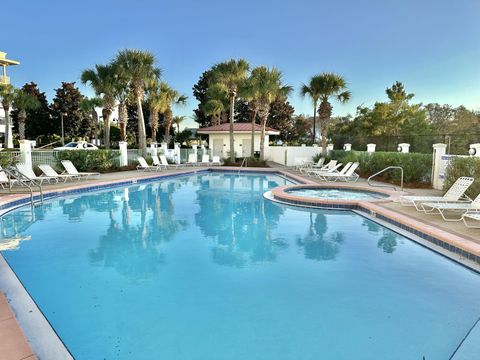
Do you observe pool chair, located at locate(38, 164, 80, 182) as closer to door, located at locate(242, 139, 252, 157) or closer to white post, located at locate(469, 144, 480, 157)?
white post, located at locate(469, 144, 480, 157)

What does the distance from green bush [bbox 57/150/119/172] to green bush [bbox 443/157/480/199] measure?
16.2m

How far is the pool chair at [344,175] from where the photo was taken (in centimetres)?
1501

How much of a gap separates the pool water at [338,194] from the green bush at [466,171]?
2.00 metres

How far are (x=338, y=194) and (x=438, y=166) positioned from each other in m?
3.99

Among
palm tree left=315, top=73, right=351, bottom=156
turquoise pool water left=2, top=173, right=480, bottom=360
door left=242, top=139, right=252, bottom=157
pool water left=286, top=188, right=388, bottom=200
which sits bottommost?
turquoise pool water left=2, top=173, right=480, bottom=360

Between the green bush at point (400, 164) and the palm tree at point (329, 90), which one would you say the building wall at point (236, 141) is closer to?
the palm tree at point (329, 90)

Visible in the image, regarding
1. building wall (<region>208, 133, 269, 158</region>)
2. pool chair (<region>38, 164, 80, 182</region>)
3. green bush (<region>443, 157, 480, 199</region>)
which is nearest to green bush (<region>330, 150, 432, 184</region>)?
green bush (<region>443, 157, 480, 199</region>)

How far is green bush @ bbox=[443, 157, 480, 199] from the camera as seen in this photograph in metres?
9.45

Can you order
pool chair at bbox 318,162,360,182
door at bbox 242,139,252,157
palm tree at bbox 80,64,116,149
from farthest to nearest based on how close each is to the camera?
door at bbox 242,139,252,157, palm tree at bbox 80,64,116,149, pool chair at bbox 318,162,360,182

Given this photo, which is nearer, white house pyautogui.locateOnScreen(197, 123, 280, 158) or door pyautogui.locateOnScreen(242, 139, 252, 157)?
white house pyautogui.locateOnScreen(197, 123, 280, 158)

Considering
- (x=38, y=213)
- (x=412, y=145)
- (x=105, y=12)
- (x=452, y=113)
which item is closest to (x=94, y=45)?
(x=105, y=12)

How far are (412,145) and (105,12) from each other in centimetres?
1690

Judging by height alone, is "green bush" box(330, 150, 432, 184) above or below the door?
below

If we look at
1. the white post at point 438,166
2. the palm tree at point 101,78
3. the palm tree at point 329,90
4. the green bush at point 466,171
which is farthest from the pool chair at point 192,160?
the green bush at point 466,171
